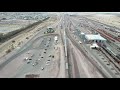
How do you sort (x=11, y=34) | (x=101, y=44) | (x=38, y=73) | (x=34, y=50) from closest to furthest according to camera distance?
1. (x=38, y=73)
2. (x=34, y=50)
3. (x=101, y=44)
4. (x=11, y=34)

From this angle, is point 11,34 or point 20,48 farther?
point 11,34

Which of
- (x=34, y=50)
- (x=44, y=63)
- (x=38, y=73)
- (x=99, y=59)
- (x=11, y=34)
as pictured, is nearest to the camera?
(x=38, y=73)

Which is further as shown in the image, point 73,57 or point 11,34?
point 11,34

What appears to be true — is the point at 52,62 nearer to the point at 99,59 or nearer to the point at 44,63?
the point at 44,63
